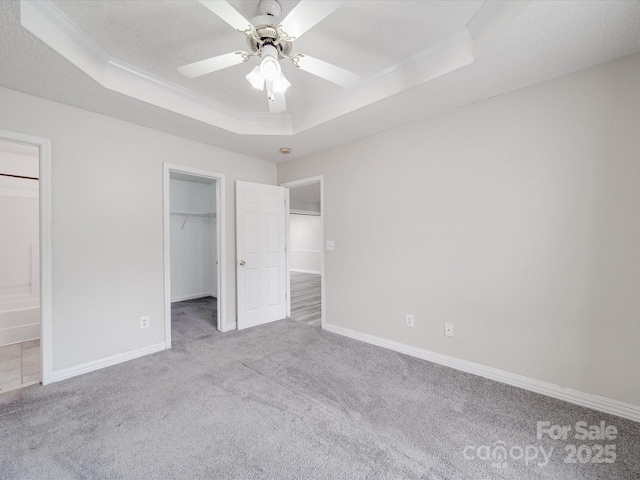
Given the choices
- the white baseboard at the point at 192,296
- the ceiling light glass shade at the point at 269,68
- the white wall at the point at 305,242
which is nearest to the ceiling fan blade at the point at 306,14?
the ceiling light glass shade at the point at 269,68

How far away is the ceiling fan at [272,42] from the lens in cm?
129

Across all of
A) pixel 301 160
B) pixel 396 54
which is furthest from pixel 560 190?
pixel 301 160

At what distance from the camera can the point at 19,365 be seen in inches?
103

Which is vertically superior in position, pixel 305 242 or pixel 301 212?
pixel 301 212

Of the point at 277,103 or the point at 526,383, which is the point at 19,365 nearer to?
the point at 277,103

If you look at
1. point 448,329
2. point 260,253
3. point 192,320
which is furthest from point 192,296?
point 448,329

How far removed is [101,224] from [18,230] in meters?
2.31

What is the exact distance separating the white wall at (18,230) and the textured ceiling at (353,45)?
2.37 m

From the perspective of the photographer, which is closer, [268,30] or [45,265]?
[268,30]

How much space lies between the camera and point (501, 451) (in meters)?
1.54

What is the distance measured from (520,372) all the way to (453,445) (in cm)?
107

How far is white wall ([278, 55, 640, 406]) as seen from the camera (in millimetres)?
1830

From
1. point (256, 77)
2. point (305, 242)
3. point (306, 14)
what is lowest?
point (305, 242)

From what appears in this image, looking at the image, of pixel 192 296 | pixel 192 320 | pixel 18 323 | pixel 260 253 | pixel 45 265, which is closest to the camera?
pixel 45 265
